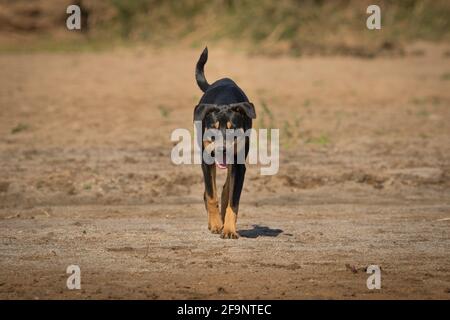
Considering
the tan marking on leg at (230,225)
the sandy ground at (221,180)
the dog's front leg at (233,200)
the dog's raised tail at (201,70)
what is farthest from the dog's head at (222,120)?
the dog's raised tail at (201,70)

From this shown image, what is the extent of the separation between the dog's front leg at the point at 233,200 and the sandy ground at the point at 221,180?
19 centimetres

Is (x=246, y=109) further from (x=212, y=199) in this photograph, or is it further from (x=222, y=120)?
(x=212, y=199)

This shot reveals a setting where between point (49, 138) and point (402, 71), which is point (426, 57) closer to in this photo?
point (402, 71)

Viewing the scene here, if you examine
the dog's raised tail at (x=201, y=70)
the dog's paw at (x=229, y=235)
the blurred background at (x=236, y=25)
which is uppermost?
the blurred background at (x=236, y=25)

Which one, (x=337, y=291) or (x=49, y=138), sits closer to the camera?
(x=337, y=291)

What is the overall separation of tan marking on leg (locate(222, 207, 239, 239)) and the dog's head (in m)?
0.45

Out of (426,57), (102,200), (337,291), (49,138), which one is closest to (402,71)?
(426,57)

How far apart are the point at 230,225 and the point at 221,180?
9.91ft

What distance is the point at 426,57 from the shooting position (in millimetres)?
23797

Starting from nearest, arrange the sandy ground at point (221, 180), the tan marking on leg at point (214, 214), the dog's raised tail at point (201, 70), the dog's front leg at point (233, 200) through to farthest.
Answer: the sandy ground at point (221, 180), the dog's front leg at point (233, 200), the tan marking on leg at point (214, 214), the dog's raised tail at point (201, 70)

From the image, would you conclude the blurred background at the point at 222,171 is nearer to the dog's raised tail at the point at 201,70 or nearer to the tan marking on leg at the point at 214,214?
the tan marking on leg at the point at 214,214

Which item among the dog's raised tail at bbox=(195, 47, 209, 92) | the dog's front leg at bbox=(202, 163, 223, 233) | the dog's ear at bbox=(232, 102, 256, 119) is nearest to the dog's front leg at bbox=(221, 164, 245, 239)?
the dog's front leg at bbox=(202, 163, 223, 233)

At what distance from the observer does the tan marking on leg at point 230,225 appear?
9.21 m
